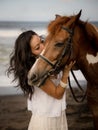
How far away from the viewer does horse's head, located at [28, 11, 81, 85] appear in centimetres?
132

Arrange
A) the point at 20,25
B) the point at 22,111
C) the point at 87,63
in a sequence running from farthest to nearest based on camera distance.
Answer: the point at 22,111, the point at 20,25, the point at 87,63

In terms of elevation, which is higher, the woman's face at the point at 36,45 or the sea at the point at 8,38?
the woman's face at the point at 36,45

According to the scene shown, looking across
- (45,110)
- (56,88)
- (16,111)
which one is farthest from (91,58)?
(16,111)

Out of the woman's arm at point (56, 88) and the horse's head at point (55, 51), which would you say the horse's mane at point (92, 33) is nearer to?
the horse's head at point (55, 51)

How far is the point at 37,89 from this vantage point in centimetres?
142

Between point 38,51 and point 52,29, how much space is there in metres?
0.14

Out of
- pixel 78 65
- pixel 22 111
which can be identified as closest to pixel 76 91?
pixel 22 111

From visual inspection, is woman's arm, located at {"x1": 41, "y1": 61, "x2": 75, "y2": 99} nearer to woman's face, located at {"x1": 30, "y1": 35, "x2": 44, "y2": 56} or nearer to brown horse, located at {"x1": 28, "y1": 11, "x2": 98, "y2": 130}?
brown horse, located at {"x1": 28, "y1": 11, "x2": 98, "y2": 130}

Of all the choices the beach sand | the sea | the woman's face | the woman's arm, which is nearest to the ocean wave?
the sea

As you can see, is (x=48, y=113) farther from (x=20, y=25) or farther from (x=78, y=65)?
(x=20, y=25)

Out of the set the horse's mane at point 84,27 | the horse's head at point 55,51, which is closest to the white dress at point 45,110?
the horse's head at point 55,51

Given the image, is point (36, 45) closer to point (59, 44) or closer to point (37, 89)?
point (59, 44)

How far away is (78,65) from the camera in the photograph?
4.96ft

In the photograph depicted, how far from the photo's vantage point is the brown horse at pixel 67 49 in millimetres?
1325
